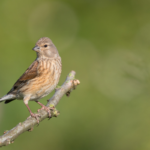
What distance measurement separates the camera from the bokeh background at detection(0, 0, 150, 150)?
3127 millimetres

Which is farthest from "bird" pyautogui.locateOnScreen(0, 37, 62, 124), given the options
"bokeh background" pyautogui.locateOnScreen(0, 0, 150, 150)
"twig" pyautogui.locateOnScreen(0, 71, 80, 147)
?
"bokeh background" pyautogui.locateOnScreen(0, 0, 150, 150)

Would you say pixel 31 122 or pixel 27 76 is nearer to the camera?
pixel 31 122

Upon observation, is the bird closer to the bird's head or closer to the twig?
the bird's head

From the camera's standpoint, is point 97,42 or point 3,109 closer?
point 3,109

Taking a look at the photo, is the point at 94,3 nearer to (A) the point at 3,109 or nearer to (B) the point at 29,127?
(A) the point at 3,109

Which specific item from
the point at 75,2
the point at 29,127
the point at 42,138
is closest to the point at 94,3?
the point at 75,2

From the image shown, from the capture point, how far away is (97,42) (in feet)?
24.4

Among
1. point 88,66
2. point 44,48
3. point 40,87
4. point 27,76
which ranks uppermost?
point 88,66

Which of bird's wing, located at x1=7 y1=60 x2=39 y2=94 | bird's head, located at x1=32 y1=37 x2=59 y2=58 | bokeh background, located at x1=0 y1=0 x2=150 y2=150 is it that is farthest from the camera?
bird's head, located at x1=32 y1=37 x2=59 y2=58

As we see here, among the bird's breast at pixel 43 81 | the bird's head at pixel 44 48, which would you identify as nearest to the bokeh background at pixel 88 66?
the bird's breast at pixel 43 81

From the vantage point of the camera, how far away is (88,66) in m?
6.79

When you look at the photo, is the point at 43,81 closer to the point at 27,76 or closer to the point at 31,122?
the point at 27,76

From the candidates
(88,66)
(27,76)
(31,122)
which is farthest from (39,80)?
(88,66)

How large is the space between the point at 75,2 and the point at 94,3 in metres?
0.57
